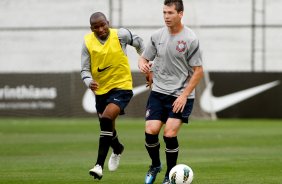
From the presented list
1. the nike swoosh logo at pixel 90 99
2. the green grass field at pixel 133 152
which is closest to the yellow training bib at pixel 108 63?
the green grass field at pixel 133 152

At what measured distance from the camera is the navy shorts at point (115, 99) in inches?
518

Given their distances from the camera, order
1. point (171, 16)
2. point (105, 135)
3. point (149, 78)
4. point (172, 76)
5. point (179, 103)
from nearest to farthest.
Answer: point (179, 103)
point (171, 16)
point (172, 76)
point (149, 78)
point (105, 135)

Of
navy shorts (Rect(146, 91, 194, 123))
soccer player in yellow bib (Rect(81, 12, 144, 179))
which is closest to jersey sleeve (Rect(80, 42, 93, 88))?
soccer player in yellow bib (Rect(81, 12, 144, 179))

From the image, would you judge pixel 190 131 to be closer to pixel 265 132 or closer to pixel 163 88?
pixel 265 132

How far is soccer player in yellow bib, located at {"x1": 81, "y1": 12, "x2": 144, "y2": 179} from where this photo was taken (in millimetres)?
12758

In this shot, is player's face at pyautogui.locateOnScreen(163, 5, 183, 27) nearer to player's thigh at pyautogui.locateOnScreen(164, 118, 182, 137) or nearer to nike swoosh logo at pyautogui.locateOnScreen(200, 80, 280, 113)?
player's thigh at pyautogui.locateOnScreen(164, 118, 182, 137)

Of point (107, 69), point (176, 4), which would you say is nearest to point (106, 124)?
point (107, 69)

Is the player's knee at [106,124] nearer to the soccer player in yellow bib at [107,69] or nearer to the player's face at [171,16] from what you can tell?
the soccer player in yellow bib at [107,69]

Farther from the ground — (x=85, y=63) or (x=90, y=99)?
(x=85, y=63)

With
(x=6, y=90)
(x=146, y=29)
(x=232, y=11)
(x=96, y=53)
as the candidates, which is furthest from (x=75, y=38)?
(x=96, y=53)

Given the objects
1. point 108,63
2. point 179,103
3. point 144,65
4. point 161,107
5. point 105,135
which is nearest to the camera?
point 179,103

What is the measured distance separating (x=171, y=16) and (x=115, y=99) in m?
2.36

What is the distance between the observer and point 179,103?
1111cm

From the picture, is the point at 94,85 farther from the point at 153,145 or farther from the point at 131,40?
the point at 153,145
